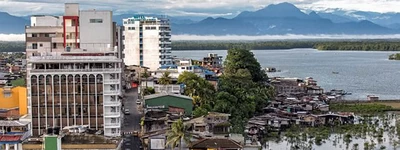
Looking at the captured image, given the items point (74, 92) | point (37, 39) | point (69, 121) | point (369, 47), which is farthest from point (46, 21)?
point (369, 47)

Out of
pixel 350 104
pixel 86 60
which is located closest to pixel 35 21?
pixel 86 60

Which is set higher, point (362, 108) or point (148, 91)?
point (148, 91)

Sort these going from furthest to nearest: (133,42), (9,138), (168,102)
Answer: (133,42), (168,102), (9,138)

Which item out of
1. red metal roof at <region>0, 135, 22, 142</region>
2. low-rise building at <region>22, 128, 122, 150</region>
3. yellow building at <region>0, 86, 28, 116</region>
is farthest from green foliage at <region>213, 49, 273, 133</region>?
red metal roof at <region>0, 135, 22, 142</region>

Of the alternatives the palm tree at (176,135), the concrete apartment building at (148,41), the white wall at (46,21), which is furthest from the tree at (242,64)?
the palm tree at (176,135)

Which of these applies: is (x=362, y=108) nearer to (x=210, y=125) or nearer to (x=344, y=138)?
(x=344, y=138)

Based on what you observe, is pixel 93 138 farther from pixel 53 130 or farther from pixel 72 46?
pixel 72 46

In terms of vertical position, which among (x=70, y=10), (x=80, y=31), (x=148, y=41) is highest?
(x=70, y=10)

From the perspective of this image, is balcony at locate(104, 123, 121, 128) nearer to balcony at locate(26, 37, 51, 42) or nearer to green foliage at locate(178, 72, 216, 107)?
balcony at locate(26, 37, 51, 42)
